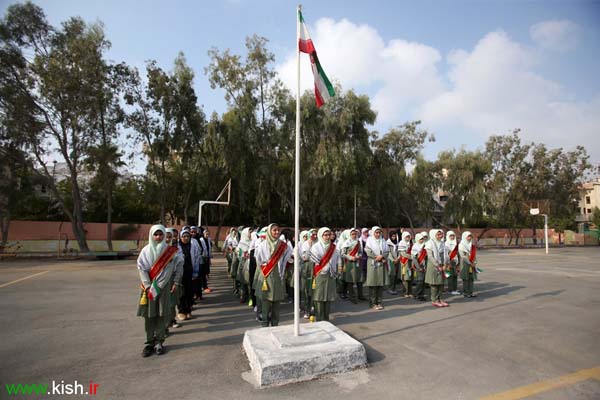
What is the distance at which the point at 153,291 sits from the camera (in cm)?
463

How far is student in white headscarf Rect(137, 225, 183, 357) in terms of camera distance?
182 inches

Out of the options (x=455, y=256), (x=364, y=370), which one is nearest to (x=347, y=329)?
(x=364, y=370)

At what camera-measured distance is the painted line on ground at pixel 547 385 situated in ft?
11.4

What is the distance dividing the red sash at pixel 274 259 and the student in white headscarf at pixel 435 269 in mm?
4022

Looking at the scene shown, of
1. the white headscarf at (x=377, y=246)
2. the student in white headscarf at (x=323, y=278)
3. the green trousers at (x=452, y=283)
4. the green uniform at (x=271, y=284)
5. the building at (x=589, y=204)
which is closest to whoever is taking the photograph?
the green uniform at (x=271, y=284)

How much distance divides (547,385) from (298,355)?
2.78 m

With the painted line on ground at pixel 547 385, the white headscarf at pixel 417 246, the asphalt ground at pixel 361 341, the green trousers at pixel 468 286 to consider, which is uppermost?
the white headscarf at pixel 417 246

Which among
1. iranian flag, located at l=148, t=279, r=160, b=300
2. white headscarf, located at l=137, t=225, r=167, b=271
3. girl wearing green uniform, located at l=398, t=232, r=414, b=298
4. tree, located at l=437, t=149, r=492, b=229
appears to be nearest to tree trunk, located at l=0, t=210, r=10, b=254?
white headscarf, located at l=137, t=225, r=167, b=271

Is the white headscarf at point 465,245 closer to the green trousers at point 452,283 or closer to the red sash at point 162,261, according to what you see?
the green trousers at point 452,283

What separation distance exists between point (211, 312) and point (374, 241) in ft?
13.1

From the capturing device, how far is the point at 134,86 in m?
21.2

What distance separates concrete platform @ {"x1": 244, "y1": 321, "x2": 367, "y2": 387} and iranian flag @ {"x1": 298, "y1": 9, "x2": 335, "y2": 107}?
3.41 meters

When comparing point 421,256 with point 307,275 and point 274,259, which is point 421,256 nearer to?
point 307,275

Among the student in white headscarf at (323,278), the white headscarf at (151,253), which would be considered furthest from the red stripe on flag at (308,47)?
the white headscarf at (151,253)
